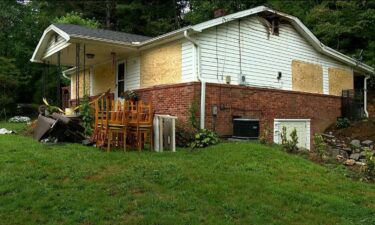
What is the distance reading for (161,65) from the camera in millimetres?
13125

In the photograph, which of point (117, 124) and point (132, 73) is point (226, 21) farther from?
point (117, 124)

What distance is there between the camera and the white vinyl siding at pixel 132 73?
47.6 feet

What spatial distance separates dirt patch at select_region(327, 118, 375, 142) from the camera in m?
14.2

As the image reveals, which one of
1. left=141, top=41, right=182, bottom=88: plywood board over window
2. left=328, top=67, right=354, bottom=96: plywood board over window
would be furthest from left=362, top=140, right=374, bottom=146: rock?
left=141, top=41, right=182, bottom=88: plywood board over window

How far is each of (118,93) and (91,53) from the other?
6.43 ft

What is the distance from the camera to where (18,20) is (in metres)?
28.6

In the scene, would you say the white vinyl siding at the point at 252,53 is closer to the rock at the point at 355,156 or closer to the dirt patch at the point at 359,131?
the dirt patch at the point at 359,131

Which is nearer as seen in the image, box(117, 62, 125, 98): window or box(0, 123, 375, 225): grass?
box(0, 123, 375, 225): grass

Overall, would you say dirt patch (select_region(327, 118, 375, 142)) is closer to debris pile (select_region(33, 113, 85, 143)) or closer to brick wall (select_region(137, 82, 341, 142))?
brick wall (select_region(137, 82, 341, 142))

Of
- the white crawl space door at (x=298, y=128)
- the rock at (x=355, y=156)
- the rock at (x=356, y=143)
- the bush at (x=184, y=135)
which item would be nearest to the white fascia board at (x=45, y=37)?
the bush at (x=184, y=135)

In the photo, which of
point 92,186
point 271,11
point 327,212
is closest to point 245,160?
point 327,212

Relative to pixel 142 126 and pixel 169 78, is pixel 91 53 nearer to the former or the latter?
pixel 169 78

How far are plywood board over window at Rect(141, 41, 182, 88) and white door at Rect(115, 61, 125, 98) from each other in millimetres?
1696

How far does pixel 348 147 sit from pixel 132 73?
8.12 meters
